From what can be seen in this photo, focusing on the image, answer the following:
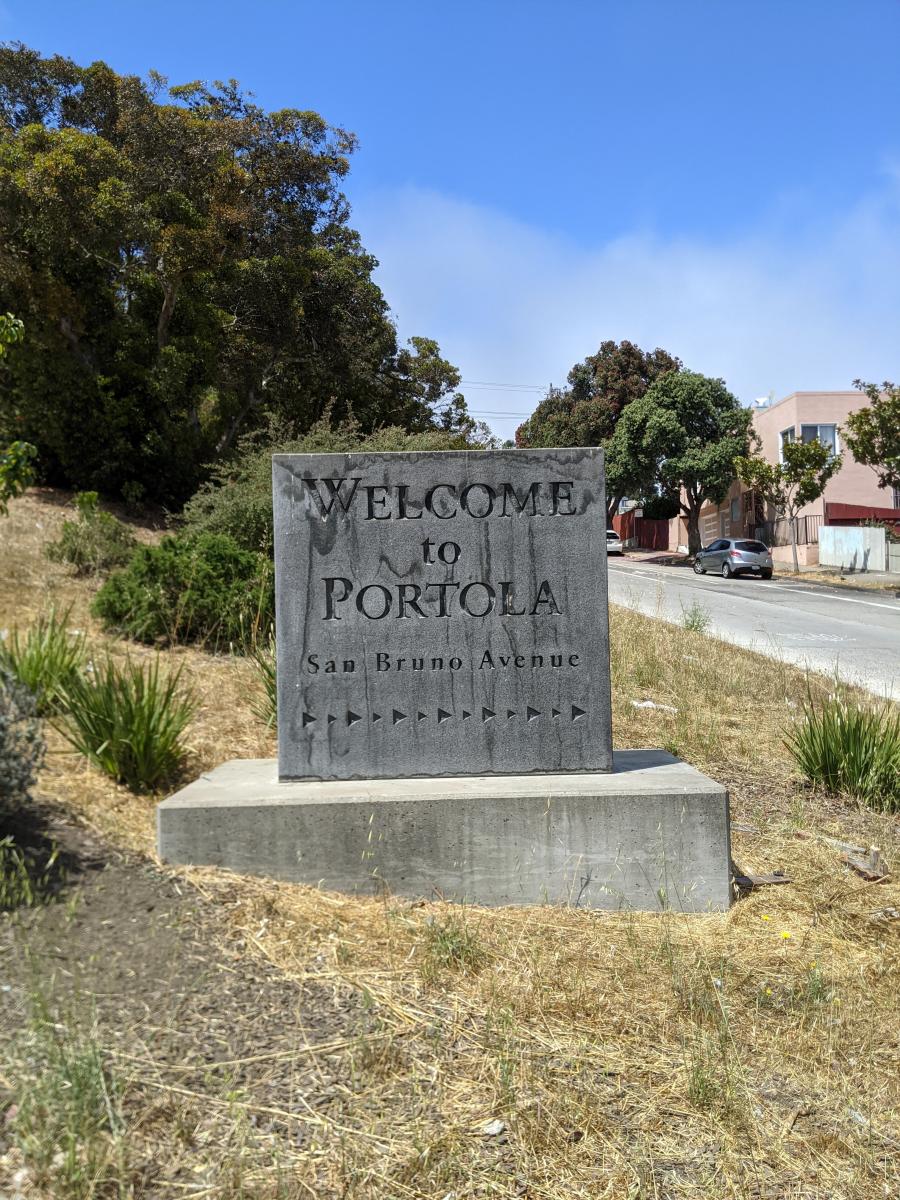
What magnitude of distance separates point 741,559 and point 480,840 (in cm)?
3074

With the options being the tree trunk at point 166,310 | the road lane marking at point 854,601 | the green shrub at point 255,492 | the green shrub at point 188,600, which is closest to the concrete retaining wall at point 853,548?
the road lane marking at point 854,601

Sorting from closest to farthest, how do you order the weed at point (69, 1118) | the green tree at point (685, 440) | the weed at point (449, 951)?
the weed at point (69, 1118)
the weed at point (449, 951)
the green tree at point (685, 440)

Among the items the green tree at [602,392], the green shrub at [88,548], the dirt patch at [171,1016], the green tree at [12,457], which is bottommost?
the dirt patch at [171,1016]

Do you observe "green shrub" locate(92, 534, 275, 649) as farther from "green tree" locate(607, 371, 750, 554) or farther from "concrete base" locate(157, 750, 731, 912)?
"green tree" locate(607, 371, 750, 554)

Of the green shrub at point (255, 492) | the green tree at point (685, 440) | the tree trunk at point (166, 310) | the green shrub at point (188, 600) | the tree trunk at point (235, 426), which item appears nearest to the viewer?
the green shrub at point (188, 600)

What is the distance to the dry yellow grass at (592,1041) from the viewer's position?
7.98 feet

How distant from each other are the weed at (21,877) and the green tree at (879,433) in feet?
93.8

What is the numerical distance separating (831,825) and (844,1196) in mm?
3342

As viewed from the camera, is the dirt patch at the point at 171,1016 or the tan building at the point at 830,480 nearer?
the dirt patch at the point at 171,1016

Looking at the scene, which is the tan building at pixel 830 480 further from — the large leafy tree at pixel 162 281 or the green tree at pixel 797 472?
the large leafy tree at pixel 162 281

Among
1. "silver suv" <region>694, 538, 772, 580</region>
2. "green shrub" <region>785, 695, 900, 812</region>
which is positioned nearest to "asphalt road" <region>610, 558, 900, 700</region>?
"green shrub" <region>785, 695, 900, 812</region>

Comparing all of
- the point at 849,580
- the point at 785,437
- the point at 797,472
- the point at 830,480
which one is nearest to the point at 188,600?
the point at 849,580

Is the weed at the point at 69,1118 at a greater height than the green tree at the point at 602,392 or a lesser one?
lesser

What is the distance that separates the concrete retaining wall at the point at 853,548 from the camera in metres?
35.7
